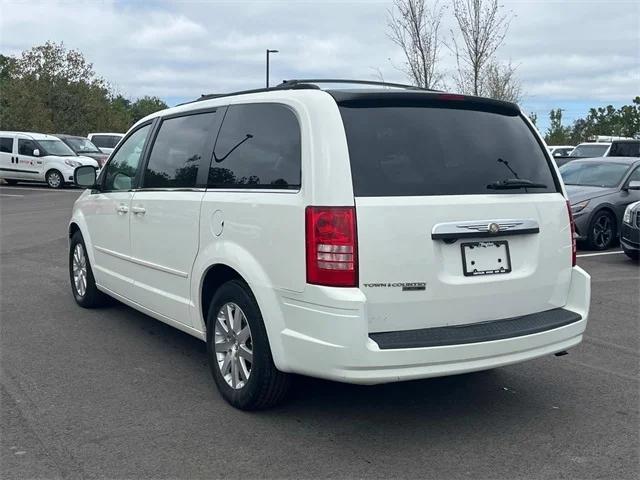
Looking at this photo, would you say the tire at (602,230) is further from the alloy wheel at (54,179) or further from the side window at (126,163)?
the alloy wheel at (54,179)

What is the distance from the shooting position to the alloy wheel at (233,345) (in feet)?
14.1

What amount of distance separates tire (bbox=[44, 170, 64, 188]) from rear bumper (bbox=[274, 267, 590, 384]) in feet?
71.7

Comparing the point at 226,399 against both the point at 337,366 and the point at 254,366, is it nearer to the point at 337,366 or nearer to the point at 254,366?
the point at 254,366

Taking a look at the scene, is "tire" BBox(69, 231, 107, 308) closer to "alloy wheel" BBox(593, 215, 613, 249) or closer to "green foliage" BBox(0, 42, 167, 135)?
"alloy wheel" BBox(593, 215, 613, 249)

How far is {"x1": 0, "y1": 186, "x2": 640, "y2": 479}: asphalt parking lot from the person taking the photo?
3648 millimetres

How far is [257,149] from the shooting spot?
14.4ft

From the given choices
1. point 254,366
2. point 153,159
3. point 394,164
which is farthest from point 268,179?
point 153,159

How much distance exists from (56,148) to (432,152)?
75.0ft

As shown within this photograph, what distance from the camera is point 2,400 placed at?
14.8ft

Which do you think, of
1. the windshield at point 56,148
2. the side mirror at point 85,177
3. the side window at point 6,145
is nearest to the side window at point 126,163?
the side mirror at point 85,177

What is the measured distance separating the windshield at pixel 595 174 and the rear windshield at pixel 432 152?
333 inches

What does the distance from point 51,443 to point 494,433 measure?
2.40 meters

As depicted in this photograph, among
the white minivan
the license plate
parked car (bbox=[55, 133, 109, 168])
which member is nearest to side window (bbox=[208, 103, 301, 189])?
the white minivan

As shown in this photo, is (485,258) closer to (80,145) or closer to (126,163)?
(126,163)
